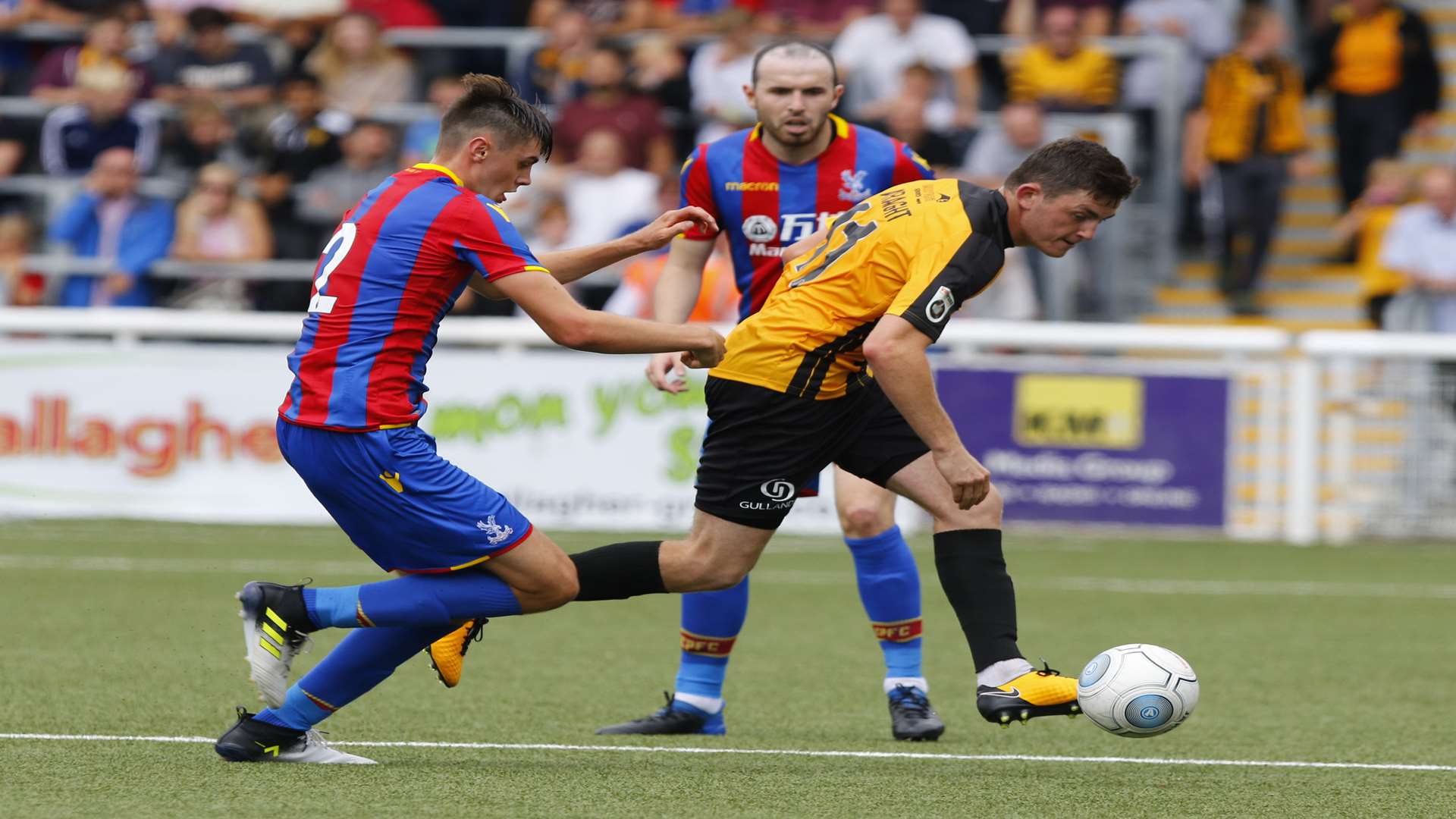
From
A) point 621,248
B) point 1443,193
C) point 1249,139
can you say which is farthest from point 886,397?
point 1249,139

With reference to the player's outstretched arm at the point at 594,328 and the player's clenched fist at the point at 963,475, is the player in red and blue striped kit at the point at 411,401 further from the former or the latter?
the player's clenched fist at the point at 963,475

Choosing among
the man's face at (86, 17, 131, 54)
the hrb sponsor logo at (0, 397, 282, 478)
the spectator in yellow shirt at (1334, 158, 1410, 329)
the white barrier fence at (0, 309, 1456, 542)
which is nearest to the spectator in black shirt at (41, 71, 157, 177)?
the man's face at (86, 17, 131, 54)

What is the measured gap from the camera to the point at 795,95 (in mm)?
6137

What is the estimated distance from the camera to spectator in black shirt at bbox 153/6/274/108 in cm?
1431

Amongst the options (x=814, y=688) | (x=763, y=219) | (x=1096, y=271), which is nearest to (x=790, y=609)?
(x=814, y=688)

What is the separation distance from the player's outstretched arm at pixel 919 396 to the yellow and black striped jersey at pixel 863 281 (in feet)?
0.22

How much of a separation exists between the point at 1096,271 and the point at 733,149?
7881 mm

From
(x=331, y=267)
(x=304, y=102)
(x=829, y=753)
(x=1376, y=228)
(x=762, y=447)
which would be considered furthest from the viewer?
(x=304, y=102)

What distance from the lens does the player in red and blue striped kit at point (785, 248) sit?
5992mm

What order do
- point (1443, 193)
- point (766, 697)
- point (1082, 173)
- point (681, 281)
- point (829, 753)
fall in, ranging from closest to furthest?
1. point (1082, 173)
2. point (829, 753)
3. point (681, 281)
4. point (766, 697)
5. point (1443, 193)

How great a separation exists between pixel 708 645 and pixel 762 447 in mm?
913

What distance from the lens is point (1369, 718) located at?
6250 millimetres

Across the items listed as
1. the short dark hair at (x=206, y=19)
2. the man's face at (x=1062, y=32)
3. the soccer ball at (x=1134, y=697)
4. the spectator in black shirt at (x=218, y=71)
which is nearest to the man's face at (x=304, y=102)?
the spectator in black shirt at (x=218, y=71)

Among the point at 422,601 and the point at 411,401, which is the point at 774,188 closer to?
the point at 411,401
